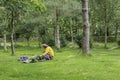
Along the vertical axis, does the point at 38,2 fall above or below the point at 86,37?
above

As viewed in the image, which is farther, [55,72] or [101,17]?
[101,17]

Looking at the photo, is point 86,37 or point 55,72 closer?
point 55,72

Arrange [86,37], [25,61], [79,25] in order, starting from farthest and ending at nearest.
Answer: [79,25]
[86,37]
[25,61]

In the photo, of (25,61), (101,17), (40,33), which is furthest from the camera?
(40,33)

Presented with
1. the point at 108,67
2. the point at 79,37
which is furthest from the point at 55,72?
the point at 79,37

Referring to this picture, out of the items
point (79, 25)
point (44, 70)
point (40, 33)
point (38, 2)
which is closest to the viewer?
point (44, 70)

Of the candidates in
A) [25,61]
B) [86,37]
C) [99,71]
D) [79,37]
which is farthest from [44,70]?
[79,37]

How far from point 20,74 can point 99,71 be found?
3.79 m

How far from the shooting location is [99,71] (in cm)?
1585

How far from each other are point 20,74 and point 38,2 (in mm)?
4715

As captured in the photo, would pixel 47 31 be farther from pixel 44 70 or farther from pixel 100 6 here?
pixel 44 70

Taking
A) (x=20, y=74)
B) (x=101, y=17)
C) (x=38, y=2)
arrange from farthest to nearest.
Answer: (x=101, y=17)
(x=38, y=2)
(x=20, y=74)

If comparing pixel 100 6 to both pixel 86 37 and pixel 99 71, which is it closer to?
pixel 86 37

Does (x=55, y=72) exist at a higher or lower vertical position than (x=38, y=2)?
lower
